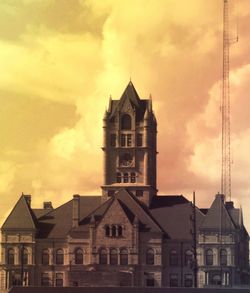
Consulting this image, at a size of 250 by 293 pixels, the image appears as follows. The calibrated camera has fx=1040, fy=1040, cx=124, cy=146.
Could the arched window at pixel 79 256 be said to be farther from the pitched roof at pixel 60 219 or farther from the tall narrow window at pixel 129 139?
the tall narrow window at pixel 129 139

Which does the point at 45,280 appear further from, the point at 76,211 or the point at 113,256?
the point at 76,211

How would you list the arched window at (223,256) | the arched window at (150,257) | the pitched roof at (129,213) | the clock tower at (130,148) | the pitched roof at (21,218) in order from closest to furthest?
the arched window at (223,256) → the arched window at (150,257) → the pitched roof at (129,213) → the pitched roof at (21,218) → the clock tower at (130,148)

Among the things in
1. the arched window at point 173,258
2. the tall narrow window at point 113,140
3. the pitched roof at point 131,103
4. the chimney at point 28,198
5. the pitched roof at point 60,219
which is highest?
the pitched roof at point 131,103

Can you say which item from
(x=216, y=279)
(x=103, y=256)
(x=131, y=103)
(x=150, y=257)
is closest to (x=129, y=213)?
(x=150, y=257)

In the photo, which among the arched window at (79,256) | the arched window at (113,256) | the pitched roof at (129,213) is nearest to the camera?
the arched window at (113,256)

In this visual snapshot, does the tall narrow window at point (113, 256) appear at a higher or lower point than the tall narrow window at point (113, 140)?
lower

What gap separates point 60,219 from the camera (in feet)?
446

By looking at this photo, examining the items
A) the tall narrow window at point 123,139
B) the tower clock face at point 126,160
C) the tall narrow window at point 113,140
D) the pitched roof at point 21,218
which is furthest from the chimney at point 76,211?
the tall narrow window at point 123,139

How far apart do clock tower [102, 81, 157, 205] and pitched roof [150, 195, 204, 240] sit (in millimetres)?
2152

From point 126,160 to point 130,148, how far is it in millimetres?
1717

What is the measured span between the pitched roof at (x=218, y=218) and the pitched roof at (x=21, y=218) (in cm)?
2227

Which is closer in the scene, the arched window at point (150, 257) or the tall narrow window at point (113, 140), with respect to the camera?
the arched window at point (150, 257)

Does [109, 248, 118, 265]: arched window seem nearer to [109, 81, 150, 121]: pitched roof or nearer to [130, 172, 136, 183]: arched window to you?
[130, 172, 136, 183]: arched window

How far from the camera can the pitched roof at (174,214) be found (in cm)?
13112
